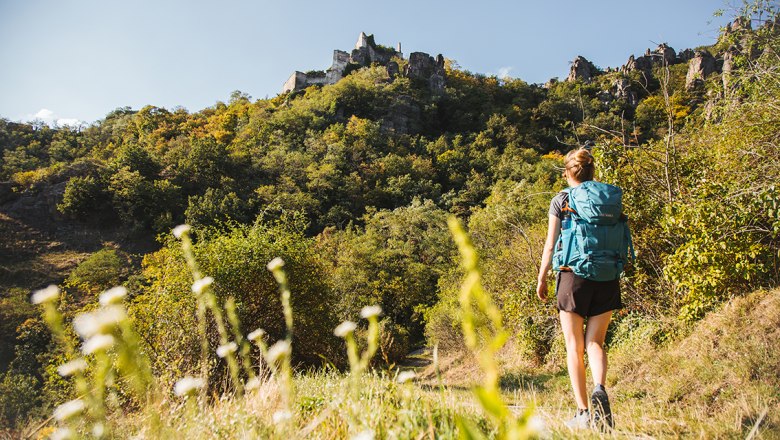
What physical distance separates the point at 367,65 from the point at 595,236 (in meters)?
85.5

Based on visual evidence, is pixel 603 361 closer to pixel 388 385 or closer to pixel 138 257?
pixel 388 385

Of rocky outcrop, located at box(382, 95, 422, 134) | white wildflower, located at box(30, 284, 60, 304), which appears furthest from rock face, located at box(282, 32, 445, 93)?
white wildflower, located at box(30, 284, 60, 304)

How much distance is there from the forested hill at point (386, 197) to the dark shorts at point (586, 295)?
9.13ft

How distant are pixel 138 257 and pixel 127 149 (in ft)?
48.5

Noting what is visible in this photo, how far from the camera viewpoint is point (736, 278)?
500 centimetres

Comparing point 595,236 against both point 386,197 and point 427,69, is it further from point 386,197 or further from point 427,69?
point 427,69

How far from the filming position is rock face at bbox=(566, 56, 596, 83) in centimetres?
7456

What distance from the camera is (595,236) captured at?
284 centimetres

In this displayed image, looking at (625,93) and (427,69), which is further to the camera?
(427,69)

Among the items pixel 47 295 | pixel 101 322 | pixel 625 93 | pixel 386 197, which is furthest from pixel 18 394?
pixel 625 93

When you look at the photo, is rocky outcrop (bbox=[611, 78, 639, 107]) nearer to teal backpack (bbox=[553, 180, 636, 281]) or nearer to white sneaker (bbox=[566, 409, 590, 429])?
teal backpack (bbox=[553, 180, 636, 281])

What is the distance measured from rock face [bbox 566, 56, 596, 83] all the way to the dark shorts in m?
82.0

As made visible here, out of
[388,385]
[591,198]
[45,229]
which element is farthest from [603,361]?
[45,229]

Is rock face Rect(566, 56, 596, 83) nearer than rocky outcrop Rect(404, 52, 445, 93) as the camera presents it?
No
